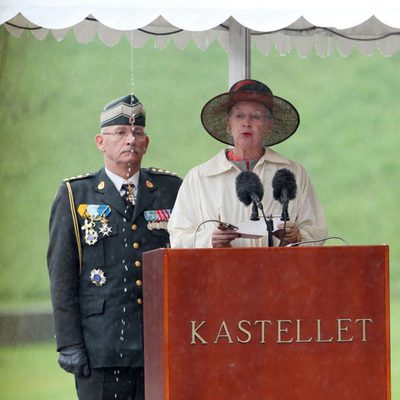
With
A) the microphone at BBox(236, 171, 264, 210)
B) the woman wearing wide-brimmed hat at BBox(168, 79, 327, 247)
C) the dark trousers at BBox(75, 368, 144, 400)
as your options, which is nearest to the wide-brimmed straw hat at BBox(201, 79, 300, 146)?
the woman wearing wide-brimmed hat at BBox(168, 79, 327, 247)

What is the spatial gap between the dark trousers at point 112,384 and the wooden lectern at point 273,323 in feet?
4.17

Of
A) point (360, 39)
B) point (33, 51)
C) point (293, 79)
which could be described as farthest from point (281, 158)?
point (33, 51)

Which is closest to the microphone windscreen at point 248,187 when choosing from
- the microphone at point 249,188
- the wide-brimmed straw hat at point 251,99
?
the microphone at point 249,188

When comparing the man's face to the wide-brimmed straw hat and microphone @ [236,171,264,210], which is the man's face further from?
microphone @ [236,171,264,210]

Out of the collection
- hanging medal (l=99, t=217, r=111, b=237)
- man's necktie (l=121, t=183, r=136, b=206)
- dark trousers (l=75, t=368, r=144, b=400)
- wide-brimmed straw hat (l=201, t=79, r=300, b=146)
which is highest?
wide-brimmed straw hat (l=201, t=79, r=300, b=146)

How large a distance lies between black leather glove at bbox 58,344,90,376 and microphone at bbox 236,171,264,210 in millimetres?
1333

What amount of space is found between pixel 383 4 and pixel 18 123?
5.83 metres

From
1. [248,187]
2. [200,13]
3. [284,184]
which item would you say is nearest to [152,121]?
[200,13]

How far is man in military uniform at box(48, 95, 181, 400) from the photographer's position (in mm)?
6531

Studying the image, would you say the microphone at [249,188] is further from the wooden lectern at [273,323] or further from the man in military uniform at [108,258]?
the man in military uniform at [108,258]

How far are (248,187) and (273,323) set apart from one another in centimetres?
61

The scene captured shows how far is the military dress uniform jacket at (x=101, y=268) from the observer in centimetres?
658

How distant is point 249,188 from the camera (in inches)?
218

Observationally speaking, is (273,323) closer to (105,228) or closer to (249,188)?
(249,188)
